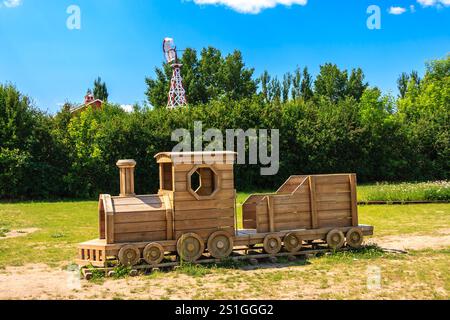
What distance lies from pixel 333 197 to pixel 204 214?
3023 millimetres

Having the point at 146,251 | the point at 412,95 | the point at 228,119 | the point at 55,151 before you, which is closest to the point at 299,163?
the point at 228,119

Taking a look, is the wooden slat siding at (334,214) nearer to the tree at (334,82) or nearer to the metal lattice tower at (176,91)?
the metal lattice tower at (176,91)

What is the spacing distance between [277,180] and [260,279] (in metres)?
22.9

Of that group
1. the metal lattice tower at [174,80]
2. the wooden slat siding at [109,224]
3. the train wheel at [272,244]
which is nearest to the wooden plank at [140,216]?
the wooden slat siding at [109,224]

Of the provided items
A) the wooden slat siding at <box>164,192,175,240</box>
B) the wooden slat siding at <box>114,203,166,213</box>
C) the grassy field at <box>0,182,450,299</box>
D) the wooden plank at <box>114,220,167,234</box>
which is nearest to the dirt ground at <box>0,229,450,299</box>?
the grassy field at <box>0,182,450,299</box>

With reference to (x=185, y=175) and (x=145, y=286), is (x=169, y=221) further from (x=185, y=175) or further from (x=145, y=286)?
(x=145, y=286)

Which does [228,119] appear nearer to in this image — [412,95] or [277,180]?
[277,180]

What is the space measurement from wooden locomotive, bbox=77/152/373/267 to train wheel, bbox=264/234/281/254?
2 centimetres

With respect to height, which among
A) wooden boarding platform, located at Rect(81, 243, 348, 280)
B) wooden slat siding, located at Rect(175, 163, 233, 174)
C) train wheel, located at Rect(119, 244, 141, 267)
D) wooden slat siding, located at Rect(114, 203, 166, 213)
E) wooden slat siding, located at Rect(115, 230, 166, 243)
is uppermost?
wooden slat siding, located at Rect(175, 163, 233, 174)

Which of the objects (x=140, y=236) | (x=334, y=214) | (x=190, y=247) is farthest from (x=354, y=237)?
(x=140, y=236)

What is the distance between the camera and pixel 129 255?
977 centimetres

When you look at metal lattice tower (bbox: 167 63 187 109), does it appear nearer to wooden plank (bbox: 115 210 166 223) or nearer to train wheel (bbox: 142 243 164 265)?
wooden plank (bbox: 115 210 166 223)

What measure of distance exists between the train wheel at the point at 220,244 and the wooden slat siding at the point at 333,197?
7.45ft

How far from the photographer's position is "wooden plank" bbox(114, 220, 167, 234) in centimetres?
986
